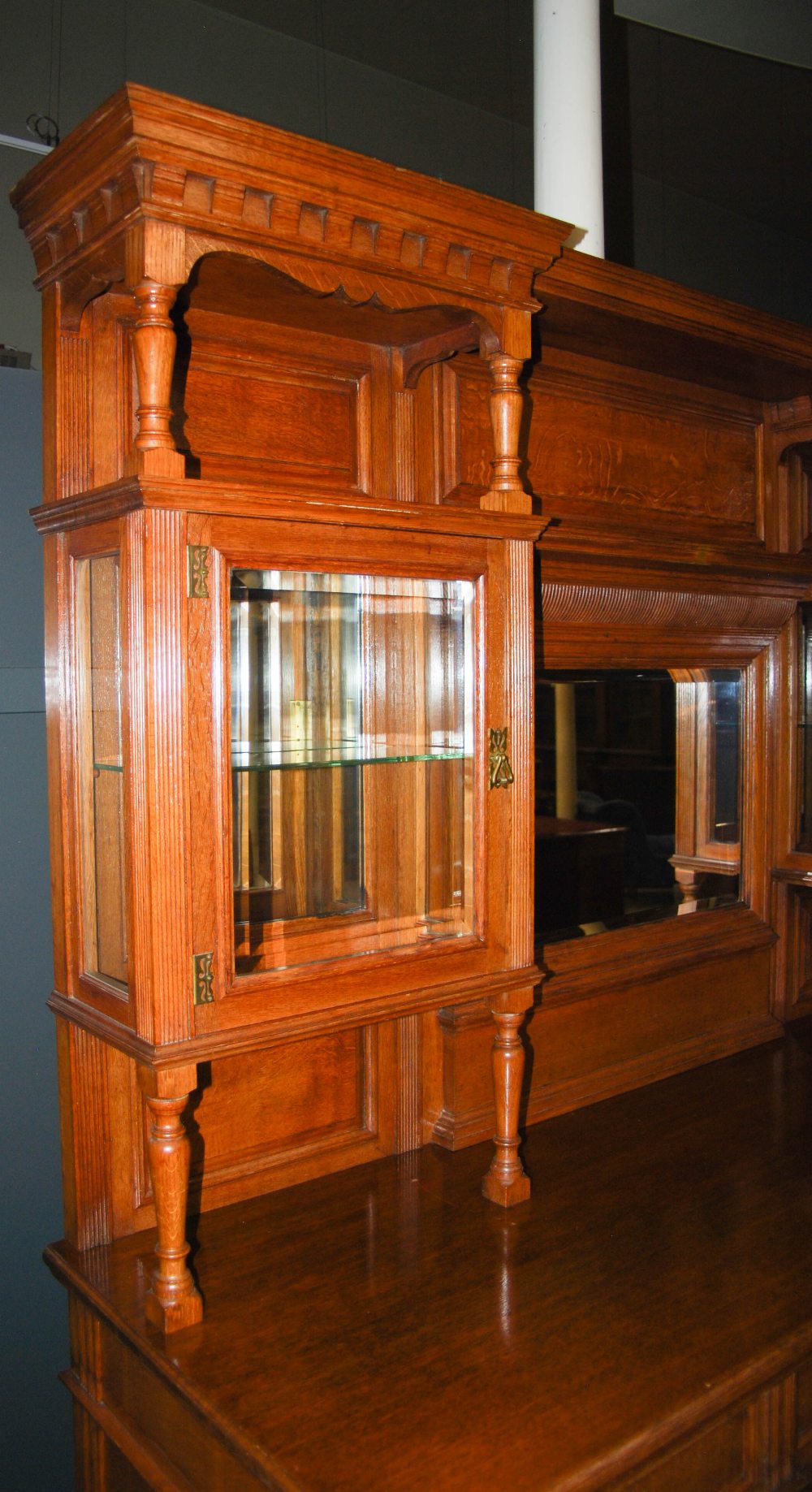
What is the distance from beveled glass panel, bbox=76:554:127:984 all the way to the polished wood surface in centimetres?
58

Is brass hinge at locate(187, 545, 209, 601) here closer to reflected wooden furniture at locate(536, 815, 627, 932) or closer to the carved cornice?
the carved cornice

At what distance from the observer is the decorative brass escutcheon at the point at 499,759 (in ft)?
6.79

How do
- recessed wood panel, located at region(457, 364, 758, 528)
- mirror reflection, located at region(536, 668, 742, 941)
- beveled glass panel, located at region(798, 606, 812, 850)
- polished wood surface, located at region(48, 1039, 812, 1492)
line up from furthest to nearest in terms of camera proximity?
beveled glass panel, located at region(798, 606, 812, 850) < mirror reflection, located at region(536, 668, 742, 941) < recessed wood panel, located at region(457, 364, 758, 528) < polished wood surface, located at region(48, 1039, 812, 1492)

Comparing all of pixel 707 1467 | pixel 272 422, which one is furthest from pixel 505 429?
pixel 707 1467

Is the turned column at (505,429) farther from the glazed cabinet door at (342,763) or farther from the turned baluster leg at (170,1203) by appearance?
the turned baluster leg at (170,1203)

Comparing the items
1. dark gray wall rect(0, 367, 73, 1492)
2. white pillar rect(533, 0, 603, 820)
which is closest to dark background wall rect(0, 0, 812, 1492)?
dark gray wall rect(0, 367, 73, 1492)

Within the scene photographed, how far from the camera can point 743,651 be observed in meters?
3.09

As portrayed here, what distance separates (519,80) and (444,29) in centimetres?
33

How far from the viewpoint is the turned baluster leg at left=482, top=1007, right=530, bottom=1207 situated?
215 cm

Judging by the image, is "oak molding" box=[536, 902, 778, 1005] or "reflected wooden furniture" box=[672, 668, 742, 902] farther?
"reflected wooden furniture" box=[672, 668, 742, 902]

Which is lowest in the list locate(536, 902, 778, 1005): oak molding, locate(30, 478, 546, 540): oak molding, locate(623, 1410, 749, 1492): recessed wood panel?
locate(623, 1410, 749, 1492): recessed wood panel

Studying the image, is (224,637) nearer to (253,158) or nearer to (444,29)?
(253,158)

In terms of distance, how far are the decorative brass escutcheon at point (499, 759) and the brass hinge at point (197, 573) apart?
24.2 inches

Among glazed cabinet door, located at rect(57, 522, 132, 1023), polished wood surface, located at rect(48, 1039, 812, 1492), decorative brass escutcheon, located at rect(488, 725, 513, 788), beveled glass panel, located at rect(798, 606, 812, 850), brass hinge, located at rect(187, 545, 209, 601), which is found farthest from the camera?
beveled glass panel, located at rect(798, 606, 812, 850)
